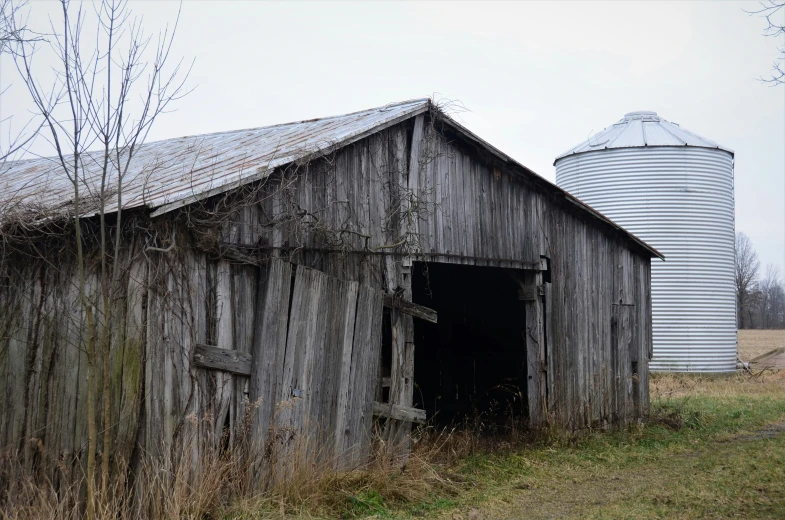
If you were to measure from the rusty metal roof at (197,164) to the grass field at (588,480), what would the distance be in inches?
113

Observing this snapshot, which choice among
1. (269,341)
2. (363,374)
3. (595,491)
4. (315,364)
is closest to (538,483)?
(595,491)

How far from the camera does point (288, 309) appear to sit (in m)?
8.31

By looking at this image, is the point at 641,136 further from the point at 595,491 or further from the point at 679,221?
the point at 595,491

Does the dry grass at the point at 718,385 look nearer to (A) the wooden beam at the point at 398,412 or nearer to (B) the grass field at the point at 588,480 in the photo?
(B) the grass field at the point at 588,480

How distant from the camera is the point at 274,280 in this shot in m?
8.16

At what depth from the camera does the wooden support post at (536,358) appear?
476 inches

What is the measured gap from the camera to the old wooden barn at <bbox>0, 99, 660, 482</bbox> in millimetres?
7410

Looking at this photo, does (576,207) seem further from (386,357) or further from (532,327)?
(386,357)

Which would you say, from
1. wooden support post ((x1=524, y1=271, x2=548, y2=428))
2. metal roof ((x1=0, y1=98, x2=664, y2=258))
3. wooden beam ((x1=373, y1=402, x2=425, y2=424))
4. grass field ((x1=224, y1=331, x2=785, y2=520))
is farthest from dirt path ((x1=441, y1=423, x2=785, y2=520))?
metal roof ((x1=0, y1=98, x2=664, y2=258))

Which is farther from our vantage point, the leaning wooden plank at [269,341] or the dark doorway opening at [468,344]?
the dark doorway opening at [468,344]

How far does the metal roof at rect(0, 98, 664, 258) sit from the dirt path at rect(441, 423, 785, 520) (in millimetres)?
3805

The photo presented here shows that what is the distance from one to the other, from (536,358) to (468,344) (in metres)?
4.01

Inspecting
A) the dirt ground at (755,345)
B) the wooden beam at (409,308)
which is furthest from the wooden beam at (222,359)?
the dirt ground at (755,345)

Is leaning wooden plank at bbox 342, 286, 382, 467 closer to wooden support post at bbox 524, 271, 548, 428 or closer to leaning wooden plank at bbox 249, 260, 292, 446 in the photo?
leaning wooden plank at bbox 249, 260, 292, 446
